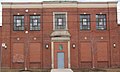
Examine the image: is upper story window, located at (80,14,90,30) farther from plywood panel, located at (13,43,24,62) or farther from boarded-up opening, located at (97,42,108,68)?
plywood panel, located at (13,43,24,62)

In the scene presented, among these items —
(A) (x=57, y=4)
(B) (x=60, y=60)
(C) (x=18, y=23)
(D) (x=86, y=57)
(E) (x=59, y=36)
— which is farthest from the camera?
(C) (x=18, y=23)

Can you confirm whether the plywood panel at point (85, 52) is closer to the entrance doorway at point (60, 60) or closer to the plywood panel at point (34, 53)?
the entrance doorway at point (60, 60)

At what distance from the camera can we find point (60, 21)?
200 feet

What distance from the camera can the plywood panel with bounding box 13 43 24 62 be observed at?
60.4 meters

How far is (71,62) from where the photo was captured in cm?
6041

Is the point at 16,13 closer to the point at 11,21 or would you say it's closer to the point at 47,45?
the point at 11,21

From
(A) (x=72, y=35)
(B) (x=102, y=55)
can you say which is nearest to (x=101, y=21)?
(A) (x=72, y=35)

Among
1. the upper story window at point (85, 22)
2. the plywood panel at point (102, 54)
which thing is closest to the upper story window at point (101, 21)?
the upper story window at point (85, 22)

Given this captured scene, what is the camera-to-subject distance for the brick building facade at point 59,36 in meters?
60.4

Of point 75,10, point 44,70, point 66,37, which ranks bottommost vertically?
point 44,70

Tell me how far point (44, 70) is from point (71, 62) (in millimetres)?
4668

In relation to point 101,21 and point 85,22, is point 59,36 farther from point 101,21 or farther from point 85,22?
point 101,21

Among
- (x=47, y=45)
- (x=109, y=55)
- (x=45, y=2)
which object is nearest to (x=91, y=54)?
(x=109, y=55)

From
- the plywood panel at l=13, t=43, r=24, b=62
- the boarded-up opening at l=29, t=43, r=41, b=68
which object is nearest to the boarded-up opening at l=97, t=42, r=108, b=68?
the boarded-up opening at l=29, t=43, r=41, b=68
